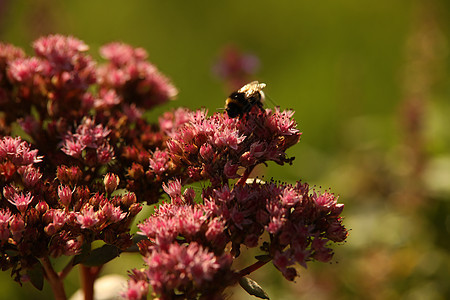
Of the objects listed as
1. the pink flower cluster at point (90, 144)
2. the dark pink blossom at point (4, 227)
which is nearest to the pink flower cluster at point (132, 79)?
the pink flower cluster at point (90, 144)

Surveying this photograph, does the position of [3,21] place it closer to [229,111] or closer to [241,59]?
[241,59]

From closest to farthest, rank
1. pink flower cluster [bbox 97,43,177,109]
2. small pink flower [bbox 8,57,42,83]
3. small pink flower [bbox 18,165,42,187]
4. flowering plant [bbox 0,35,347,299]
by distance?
1. flowering plant [bbox 0,35,347,299]
2. small pink flower [bbox 18,165,42,187]
3. small pink flower [bbox 8,57,42,83]
4. pink flower cluster [bbox 97,43,177,109]

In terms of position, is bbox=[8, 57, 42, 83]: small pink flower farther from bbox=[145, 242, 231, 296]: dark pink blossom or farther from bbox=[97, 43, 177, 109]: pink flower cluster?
bbox=[145, 242, 231, 296]: dark pink blossom

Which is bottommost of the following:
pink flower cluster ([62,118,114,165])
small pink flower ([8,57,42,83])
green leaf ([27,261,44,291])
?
green leaf ([27,261,44,291])

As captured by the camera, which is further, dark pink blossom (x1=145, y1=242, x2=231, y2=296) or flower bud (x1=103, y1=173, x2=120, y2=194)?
flower bud (x1=103, y1=173, x2=120, y2=194)

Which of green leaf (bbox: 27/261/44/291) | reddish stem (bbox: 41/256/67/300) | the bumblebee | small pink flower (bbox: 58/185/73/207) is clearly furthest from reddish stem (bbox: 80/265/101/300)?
the bumblebee

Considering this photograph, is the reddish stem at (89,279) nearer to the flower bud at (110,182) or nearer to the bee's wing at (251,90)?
the flower bud at (110,182)

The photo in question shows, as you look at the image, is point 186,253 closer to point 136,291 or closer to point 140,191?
point 136,291
